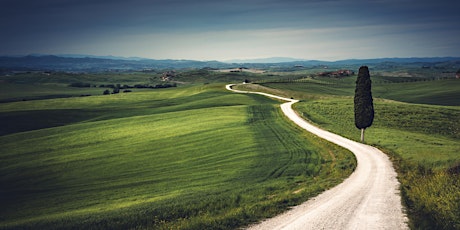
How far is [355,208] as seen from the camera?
706 inches

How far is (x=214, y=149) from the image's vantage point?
38.7m

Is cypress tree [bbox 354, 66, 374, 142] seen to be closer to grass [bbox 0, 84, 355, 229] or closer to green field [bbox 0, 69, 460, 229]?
green field [bbox 0, 69, 460, 229]

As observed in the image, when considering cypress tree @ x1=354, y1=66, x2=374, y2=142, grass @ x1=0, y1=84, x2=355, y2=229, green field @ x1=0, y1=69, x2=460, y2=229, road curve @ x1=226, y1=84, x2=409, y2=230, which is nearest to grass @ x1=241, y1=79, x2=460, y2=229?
green field @ x1=0, y1=69, x2=460, y2=229

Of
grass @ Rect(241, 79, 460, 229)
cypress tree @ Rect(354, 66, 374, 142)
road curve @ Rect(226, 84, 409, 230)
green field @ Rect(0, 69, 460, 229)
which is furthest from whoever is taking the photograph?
cypress tree @ Rect(354, 66, 374, 142)

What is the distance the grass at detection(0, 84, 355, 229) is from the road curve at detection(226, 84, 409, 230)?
116 cm

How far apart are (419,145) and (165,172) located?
93.4 ft

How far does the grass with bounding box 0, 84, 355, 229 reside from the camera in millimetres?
20297

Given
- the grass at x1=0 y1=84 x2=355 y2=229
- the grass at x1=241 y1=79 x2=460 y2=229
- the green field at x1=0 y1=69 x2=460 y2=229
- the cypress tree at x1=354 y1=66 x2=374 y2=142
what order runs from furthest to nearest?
the cypress tree at x1=354 y1=66 x2=374 y2=142
the grass at x1=0 y1=84 x2=355 y2=229
the green field at x1=0 y1=69 x2=460 y2=229
the grass at x1=241 y1=79 x2=460 y2=229

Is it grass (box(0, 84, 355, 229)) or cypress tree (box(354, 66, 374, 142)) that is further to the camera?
cypress tree (box(354, 66, 374, 142))

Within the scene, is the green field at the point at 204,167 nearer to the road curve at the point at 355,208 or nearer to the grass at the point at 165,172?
the grass at the point at 165,172

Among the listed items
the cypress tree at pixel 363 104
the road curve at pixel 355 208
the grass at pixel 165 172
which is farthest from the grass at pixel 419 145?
the grass at pixel 165 172

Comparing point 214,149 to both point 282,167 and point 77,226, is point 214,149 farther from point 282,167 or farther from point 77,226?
point 77,226

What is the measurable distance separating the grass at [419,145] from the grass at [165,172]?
5.52m

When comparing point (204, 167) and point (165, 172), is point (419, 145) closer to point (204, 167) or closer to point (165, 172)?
point (204, 167)
